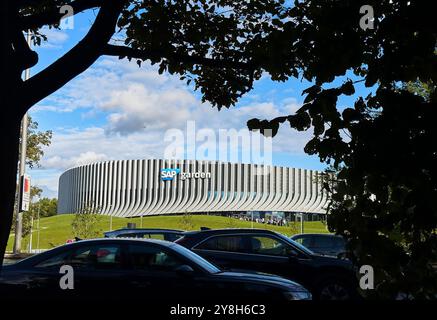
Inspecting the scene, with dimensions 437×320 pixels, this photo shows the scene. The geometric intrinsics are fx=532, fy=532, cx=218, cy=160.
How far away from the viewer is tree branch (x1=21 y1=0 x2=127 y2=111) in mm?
5691

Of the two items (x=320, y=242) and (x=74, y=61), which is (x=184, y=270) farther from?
(x=320, y=242)

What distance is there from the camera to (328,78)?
9.80 ft

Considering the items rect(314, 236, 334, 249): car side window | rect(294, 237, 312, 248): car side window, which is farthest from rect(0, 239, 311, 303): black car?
rect(294, 237, 312, 248): car side window

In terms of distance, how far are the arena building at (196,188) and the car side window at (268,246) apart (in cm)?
8836

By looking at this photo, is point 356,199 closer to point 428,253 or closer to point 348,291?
point 428,253

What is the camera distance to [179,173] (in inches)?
3986

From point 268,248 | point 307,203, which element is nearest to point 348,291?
point 268,248

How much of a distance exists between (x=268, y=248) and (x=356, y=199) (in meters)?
8.48

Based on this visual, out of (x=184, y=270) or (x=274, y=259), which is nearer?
(x=184, y=270)

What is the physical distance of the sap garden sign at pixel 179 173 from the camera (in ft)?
328

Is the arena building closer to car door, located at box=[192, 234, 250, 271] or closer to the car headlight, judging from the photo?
car door, located at box=[192, 234, 250, 271]

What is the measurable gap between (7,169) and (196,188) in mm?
95466

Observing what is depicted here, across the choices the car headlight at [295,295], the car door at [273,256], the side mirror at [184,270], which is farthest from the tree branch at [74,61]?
the car door at [273,256]

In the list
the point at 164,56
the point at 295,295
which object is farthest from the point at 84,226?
the point at 164,56
